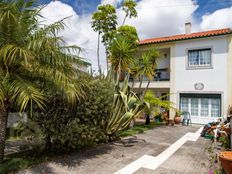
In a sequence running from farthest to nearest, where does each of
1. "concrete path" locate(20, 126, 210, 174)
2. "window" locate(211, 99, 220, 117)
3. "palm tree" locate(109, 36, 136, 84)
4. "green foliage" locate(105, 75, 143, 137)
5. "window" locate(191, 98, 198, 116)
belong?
"window" locate(191, 98, 198, 116)
"window" locate(211, 99, 220, 117)
"palm tree" locate(109, 36, 136, 84)
"green foliage" locate(105, 75, 143, 137)
"concrete path" locate(20, 126, 210, 174)

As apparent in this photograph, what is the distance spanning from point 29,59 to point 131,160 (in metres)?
5.31

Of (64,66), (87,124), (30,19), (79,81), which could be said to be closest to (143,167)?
(87,124)

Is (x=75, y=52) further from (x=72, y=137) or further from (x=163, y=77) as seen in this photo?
(x=163, y=77)

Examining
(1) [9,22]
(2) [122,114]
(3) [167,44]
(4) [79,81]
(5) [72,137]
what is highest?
(3) [167,44]

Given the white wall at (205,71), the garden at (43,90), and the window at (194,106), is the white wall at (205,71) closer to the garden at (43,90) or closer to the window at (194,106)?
the window at (194,106)

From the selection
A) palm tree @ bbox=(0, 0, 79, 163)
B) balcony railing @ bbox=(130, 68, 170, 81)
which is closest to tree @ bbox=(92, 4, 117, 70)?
balcony railing @ bbox=(130, 68, 170, 81)

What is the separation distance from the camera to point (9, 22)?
599 centimetres

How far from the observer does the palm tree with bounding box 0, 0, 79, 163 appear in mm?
5762

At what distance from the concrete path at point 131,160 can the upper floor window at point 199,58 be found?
10.1m

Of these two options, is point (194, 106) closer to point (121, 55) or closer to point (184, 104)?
point (184, 104)

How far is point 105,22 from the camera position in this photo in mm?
19391

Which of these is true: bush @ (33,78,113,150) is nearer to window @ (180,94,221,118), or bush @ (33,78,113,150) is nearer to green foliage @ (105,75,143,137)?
green foliage @ (105,75,143,137)

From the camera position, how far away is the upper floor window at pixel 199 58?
18.3m

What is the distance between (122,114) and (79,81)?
4091mm
